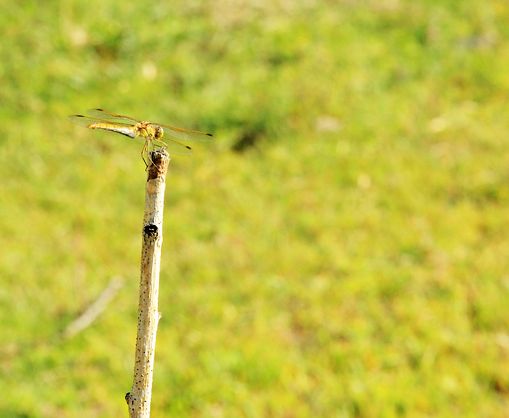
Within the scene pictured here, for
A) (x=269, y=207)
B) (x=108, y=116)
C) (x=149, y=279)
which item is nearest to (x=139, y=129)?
(x=108, y=116)

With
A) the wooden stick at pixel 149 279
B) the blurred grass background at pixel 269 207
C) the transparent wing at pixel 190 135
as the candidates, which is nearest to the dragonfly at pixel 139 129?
the transparent wing at pixel 190 135

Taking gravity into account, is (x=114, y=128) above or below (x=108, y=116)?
below

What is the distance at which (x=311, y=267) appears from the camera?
17.4 ft

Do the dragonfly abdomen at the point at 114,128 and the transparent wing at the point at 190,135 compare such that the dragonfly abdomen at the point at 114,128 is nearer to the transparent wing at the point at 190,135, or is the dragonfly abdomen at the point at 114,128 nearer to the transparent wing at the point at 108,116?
the transparent wing at the point at 108,116

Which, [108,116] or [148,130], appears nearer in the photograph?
[148,130]

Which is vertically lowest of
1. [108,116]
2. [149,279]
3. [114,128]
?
[149,279]

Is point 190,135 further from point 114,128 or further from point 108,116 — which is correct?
point 114,128

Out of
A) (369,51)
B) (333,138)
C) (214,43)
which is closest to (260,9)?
(214,43)

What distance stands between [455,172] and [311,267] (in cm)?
171

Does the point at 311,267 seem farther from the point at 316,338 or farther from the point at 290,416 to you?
the point at 290,416

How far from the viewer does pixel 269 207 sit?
5.91 meters

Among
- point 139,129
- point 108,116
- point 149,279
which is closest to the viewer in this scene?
point 149,279

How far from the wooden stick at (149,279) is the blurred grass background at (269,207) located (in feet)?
9.36

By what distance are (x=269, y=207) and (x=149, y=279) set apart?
4.62 metres
